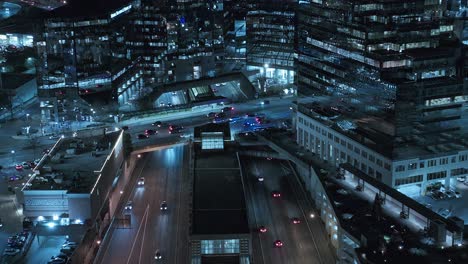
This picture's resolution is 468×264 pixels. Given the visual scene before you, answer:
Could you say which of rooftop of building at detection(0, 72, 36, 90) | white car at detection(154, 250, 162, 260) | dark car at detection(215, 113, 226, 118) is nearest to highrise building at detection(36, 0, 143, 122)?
rooftop of building at detection(0, 72, 36, 90)

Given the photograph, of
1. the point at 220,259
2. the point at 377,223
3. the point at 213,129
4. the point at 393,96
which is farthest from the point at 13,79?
the point at 377,223

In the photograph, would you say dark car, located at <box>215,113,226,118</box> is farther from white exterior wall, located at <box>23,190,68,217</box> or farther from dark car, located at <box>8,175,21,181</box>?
white exterior wall, located at <box>23,190,68,217</box>

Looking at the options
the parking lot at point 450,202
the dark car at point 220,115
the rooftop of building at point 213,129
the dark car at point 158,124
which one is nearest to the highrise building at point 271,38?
the dark car at point 220,115

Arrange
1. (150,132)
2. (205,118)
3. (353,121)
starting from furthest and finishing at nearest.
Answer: (205,118), (150,132), (353,121)

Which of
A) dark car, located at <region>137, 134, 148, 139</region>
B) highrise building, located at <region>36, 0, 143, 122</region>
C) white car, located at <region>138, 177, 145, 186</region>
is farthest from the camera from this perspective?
highrise building, located at <region>36, 0, 143, 122</region>

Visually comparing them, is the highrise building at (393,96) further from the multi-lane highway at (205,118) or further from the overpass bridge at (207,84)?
the overpass bridge at (207,84)

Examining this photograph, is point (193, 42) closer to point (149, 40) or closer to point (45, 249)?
point (149, 40)
